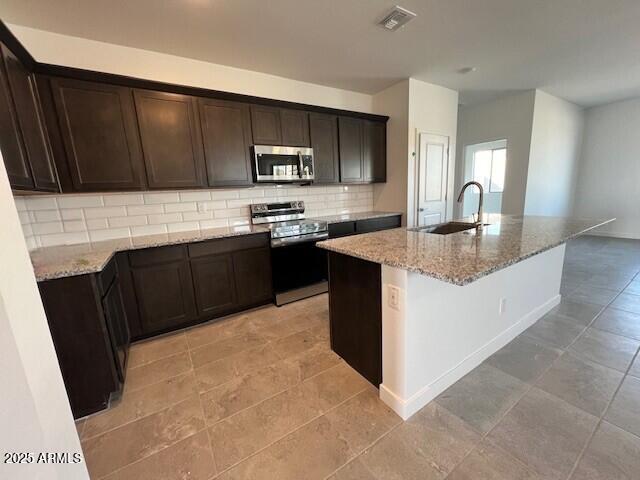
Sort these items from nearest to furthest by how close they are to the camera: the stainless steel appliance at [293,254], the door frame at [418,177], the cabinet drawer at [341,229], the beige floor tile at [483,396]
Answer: the beige floor tile at [483,396], the stainless steel appliance at [293,254], the cabinet drawer at [341,229], the door frame at [418,177]

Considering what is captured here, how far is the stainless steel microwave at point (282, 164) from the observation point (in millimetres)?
2971

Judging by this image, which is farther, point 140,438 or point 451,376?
point 451,376

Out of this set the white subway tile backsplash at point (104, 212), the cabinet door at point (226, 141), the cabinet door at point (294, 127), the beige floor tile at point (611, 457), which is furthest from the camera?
the cabinet door at point (294, 127)

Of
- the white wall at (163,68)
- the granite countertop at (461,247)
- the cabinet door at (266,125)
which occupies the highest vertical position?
the white wall at (163,68)

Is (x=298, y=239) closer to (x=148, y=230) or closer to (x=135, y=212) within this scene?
(x=148, y=230)

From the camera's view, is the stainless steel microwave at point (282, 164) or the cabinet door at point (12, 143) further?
the stainless steel microwave at point (282, 164)

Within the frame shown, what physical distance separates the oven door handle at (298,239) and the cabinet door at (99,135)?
133 cm

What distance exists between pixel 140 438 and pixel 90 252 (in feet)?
4.40

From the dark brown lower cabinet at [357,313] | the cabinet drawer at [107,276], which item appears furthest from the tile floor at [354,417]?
the cabinet drawer at [107,276]

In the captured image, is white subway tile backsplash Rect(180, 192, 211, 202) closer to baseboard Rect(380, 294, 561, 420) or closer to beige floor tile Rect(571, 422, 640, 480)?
baseboard Rect(380, 294, 561, 420)

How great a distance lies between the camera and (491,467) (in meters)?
1.22

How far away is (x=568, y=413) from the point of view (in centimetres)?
148

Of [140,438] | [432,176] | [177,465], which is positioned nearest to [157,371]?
[140,438]

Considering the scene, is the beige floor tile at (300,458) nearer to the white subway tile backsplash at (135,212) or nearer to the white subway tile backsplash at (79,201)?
the white subway tile backsplash at (135,212)
